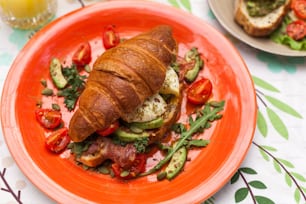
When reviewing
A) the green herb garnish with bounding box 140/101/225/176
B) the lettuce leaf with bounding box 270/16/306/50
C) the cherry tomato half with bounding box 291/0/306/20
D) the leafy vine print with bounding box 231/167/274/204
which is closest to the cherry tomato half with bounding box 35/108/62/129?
the green herb garnish with bounding box 140/101/225/176

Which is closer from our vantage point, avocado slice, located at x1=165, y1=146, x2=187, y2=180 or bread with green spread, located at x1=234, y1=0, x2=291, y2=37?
avocado slice, located at x1=165, y1=146, x2=187, y2=180

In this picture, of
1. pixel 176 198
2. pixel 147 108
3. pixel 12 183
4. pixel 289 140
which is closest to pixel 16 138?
pixel 12 183

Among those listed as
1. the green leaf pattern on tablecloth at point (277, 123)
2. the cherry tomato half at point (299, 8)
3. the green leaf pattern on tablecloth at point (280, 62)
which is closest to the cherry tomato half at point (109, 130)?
the green leaf pattern on tablecloth at point (277, 123)

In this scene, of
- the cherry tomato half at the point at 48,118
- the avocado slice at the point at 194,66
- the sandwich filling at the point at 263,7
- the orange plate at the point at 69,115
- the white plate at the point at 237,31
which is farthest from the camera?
the sandwich filling at the point at 263,7

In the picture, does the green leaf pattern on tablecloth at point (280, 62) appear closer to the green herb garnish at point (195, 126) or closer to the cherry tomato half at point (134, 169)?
the green herb garnish at point (195, 126)

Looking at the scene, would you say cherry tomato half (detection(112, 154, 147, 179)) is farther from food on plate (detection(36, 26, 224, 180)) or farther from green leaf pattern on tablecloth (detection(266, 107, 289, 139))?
green leaf pattern on tablecloth (detection(266, 107, 289, 139))

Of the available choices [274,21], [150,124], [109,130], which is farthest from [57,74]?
[274,21]

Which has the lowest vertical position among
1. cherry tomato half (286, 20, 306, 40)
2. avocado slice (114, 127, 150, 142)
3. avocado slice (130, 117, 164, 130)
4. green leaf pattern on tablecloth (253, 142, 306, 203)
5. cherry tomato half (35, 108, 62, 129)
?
green leaf pattern on tablecloth (253, 142, 306, 203)

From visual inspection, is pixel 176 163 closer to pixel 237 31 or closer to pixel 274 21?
pixel 237 31
